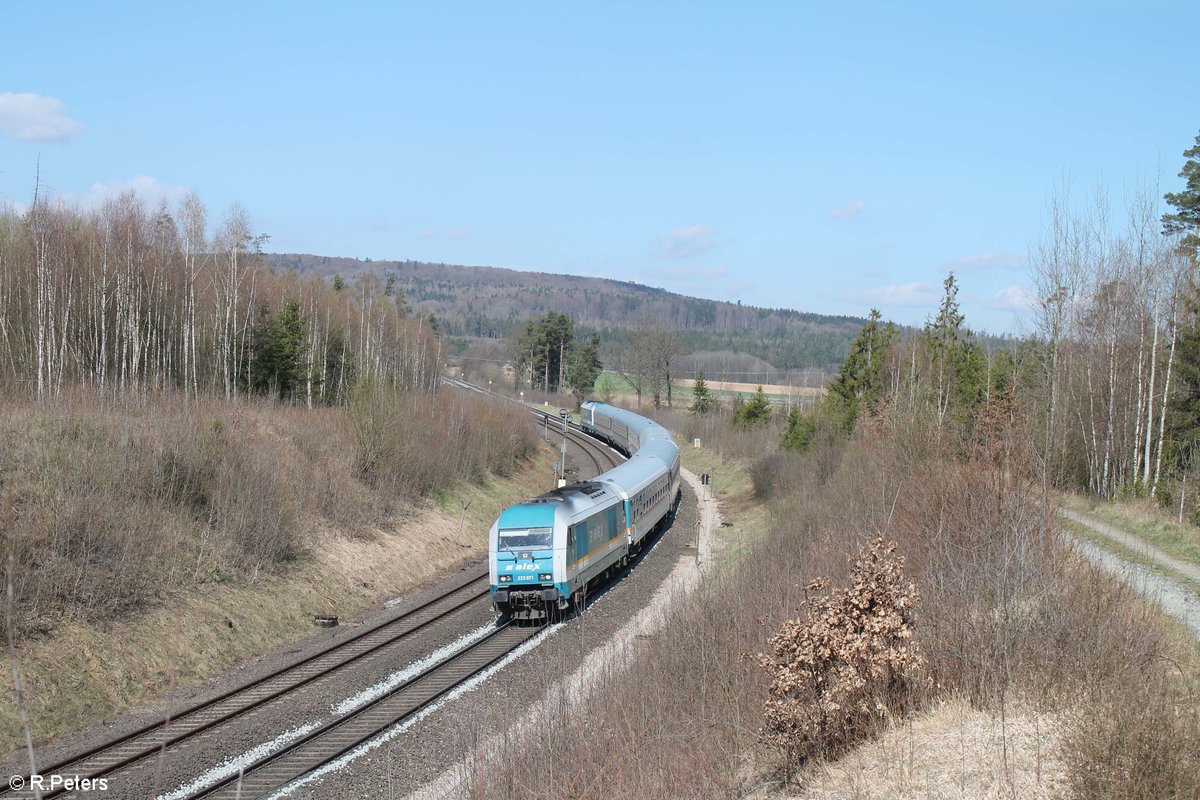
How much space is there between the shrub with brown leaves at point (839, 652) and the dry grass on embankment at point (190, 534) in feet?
32.3

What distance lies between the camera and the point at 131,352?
116ft

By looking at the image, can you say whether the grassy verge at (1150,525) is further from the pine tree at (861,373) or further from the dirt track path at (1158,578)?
the pine tree at (861,373)

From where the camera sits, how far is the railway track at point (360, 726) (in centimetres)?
1195

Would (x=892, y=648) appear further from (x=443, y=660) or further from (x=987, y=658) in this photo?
(x=443, y=660)

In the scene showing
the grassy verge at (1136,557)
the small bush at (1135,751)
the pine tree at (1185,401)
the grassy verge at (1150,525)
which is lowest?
the grassy verge at (1150,525)

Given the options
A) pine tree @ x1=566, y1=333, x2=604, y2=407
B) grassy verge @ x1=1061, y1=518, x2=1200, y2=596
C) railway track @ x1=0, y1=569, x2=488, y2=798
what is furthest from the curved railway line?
pine tree @ x1=566, y1=333, x2=604, y2=407

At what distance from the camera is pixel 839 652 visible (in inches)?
328

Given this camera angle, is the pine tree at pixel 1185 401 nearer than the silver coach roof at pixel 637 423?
Yes

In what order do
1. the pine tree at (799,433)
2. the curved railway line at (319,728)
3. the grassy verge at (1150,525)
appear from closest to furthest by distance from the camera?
the curved railway line at (319,728)
the grassy verge at (1150,525)
the pine tree at (799,433)

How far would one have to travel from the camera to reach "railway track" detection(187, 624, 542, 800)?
470 inches

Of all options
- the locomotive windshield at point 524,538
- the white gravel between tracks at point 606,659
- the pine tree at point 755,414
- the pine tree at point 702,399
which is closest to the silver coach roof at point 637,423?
the white gravel between tracks at point 606,659

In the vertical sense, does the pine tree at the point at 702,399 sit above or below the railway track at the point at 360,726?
above

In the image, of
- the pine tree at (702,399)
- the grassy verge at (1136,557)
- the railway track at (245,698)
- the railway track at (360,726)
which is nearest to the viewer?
the railway track at (360,726)

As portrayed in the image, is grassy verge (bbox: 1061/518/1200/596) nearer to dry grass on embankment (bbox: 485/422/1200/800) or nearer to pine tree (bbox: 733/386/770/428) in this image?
dry grass on embankment (bbox: 485/422/1200/800)
